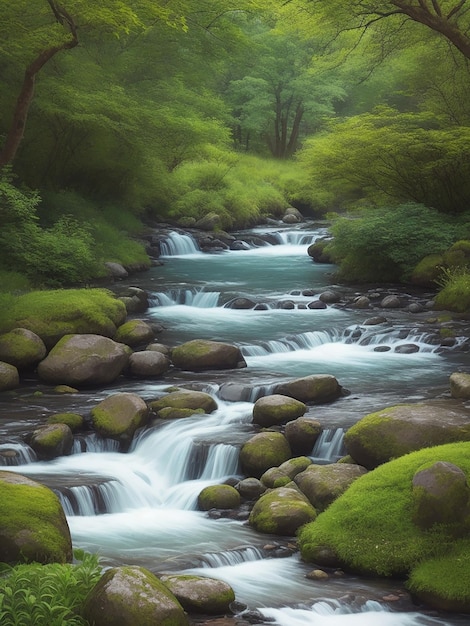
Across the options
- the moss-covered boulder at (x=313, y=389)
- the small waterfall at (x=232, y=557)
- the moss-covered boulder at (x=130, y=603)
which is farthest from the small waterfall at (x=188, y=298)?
the moss-covered boulder at (x=130, y=603)

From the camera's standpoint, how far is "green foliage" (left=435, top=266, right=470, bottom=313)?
56.7ft

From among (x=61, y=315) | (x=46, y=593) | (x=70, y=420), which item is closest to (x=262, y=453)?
(x=70, y=420)

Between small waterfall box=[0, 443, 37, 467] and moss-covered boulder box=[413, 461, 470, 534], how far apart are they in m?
4.67

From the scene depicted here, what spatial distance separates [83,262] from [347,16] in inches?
321

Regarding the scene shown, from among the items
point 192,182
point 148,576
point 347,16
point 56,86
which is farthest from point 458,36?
point 192,182

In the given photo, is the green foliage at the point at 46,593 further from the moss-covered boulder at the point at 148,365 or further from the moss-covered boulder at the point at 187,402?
the moss-covered boulder at the point at 148,365

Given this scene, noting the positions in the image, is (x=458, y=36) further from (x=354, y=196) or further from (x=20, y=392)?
(x=354, y=196)

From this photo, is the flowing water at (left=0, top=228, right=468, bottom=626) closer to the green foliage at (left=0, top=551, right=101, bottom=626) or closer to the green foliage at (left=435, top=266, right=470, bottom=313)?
→ the green foliage at (left=435, top=266, right=470, bottom=313)

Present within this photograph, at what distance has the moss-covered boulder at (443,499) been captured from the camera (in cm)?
665

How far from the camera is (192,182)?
3262 centimetres

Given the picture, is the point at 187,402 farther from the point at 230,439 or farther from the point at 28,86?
the point at 28,86

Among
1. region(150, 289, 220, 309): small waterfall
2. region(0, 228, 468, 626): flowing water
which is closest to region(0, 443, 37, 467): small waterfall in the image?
region(0, 228, 468, 626): flowing water

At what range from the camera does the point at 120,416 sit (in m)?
10.4

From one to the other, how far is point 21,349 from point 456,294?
946 centimetres
